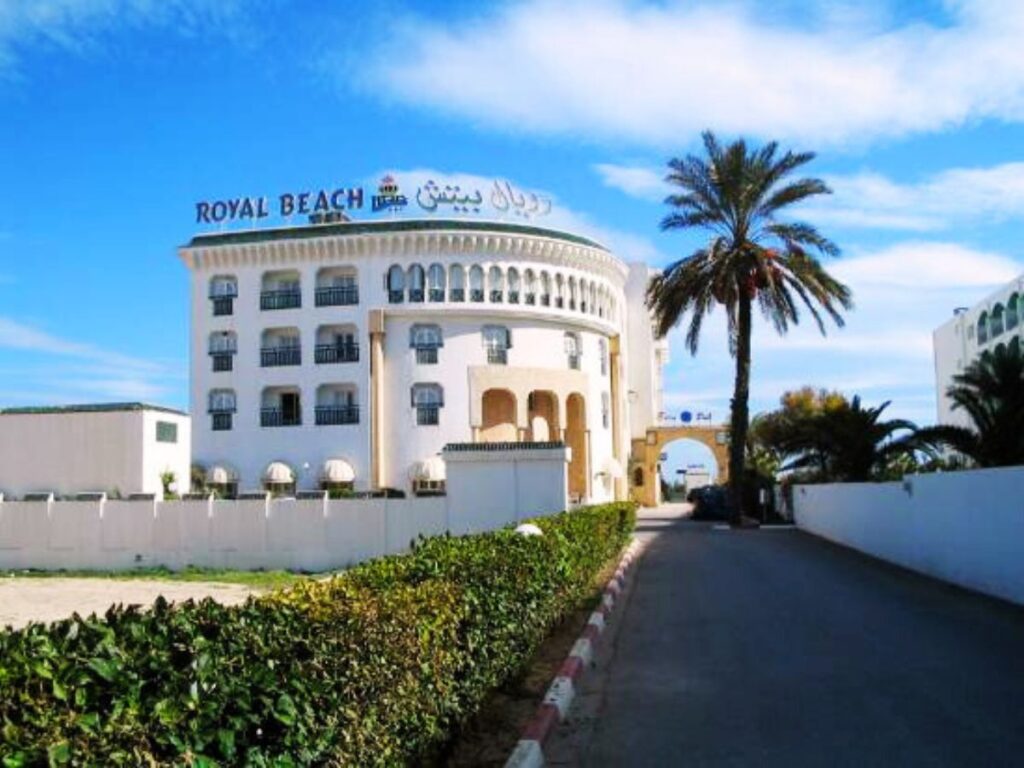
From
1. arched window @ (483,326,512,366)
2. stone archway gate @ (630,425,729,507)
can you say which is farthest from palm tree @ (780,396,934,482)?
stone archway gate @ (630,425,729,507)

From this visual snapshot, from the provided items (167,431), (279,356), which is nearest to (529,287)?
(279,356)

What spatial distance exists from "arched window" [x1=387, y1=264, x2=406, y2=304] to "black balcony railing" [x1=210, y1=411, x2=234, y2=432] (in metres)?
10.9

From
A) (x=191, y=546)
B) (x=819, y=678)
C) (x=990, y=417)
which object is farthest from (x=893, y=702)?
(x=191, y=546)

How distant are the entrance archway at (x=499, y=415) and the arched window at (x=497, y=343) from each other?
168 cm

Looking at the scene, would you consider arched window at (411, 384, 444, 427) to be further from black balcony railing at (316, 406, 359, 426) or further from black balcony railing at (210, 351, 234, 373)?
black balcony railing at (210, 351, 234, 373)

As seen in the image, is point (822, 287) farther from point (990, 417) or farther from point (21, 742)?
point (21, 742)

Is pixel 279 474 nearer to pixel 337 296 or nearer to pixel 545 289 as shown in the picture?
pixel 337 296

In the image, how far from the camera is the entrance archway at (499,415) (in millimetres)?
56625

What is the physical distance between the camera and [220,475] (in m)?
55.5

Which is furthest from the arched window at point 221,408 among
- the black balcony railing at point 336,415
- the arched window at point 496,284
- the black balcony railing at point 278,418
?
the arched window at point 496,284

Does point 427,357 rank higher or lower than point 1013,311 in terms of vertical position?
lower

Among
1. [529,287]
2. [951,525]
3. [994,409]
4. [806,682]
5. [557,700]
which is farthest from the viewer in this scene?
[529,287]

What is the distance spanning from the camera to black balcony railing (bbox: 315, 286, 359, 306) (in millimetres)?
56188

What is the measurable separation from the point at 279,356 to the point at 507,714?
50.3 meters
